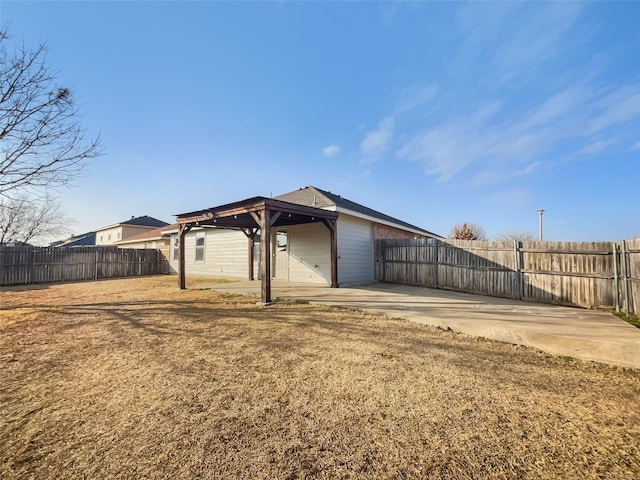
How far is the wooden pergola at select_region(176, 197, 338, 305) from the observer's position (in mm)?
6832

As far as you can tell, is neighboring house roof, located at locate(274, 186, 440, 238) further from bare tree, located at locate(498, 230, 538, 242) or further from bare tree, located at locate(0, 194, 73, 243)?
bare tree, located at locate(498, 230, 538, 242)

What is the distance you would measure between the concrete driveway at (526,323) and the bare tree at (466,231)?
2352 centimetres

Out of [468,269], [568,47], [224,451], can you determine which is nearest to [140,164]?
[224,451]

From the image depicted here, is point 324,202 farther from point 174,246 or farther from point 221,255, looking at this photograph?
point 174,246

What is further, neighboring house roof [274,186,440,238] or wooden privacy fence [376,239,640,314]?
neighboring house roof [274,186,440,238]

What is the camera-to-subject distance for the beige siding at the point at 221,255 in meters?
13.2

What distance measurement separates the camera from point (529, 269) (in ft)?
25.3

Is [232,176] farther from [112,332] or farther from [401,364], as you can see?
[401,364]

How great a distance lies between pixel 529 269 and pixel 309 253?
7290 mm

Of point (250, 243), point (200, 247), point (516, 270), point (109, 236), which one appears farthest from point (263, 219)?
point (109, 236)

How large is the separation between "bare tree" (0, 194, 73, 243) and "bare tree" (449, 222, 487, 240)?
3891 cm

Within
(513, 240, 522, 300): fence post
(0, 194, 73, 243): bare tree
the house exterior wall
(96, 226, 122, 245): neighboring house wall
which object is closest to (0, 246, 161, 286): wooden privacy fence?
(0, 194, 73, 243): bare tree

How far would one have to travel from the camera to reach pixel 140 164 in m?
11.0

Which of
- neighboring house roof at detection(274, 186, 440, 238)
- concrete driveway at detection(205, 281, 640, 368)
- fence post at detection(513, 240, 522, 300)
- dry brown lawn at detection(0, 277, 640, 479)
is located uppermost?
Answer: neighboring house roof at detection(274, 186, 440, 238)
